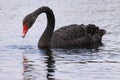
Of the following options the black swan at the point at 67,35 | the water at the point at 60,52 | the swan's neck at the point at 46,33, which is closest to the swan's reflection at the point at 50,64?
the water at the point at 60,52

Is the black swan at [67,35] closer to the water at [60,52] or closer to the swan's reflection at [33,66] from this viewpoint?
the water at [60,52]

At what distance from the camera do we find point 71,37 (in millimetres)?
14562

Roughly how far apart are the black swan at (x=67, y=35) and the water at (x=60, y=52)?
13.7 inches

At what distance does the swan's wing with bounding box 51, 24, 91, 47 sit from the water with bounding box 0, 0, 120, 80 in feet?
1.79

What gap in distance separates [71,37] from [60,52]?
4.42ft

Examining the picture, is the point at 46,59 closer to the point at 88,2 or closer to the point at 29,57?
the point at 29,57

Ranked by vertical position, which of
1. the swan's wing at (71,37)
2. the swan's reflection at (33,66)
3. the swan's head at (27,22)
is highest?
the swan's head at (27,22)

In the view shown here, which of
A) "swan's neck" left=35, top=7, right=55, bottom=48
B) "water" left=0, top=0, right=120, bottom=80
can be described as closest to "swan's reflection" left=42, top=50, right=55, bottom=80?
"water" left=0, top=0, right=120, bottom=80

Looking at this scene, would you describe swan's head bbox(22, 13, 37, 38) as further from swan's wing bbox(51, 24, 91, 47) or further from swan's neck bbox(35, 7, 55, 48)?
swan's wing bbox(51, 24, 91, 47)

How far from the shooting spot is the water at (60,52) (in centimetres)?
1055

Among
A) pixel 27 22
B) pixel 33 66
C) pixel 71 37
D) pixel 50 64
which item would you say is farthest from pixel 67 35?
pixel 33 66

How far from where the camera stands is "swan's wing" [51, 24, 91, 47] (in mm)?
14278

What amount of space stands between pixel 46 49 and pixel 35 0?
9544 millimetres

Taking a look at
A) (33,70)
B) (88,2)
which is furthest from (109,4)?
(33,70)
